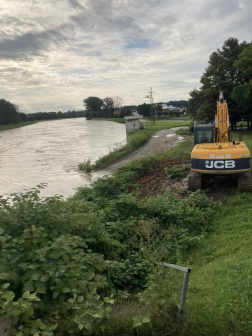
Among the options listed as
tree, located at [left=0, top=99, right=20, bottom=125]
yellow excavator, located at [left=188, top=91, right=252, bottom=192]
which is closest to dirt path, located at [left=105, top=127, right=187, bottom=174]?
yellow excavator, located at [left=188, top=91, right=252, bottom=192]

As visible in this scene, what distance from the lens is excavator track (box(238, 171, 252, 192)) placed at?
9227 mm

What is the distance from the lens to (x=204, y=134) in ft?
37.6

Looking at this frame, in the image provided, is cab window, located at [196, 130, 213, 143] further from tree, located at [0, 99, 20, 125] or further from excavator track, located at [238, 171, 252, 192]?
tree, located at [0, 99, 20, 125]

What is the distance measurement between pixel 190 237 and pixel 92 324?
391 centimetres

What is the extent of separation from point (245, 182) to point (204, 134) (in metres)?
2.91

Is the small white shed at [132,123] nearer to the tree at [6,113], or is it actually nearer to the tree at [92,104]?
the tree at [6,113]

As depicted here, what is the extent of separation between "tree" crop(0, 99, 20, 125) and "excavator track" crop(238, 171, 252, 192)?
254ft

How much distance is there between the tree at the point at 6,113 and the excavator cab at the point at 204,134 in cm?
7486

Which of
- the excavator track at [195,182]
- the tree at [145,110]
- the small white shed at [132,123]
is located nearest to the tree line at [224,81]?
the small white shed at [132,123]

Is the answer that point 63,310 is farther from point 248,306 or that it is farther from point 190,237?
point 190,237

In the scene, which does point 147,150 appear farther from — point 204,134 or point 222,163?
point 222,163

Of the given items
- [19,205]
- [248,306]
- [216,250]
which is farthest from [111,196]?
[248,306]

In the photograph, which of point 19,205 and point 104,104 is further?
point 104,104

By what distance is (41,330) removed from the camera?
2818 millimetres
